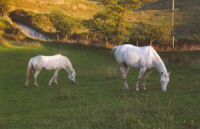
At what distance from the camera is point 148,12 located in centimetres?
8219

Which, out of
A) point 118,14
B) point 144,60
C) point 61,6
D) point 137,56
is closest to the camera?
point 144,60

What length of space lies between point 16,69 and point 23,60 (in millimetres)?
3989

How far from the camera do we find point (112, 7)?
36.2 m

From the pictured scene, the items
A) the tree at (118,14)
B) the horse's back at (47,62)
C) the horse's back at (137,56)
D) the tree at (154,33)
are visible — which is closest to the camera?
the horse's back at (137,56)

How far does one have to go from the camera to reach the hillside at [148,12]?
5766 centimetres

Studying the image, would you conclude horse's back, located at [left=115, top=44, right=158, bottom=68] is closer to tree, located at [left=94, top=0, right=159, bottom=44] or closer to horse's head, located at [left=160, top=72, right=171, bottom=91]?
horse's head, located at [left=160, top=72, right=171, bottom=91]

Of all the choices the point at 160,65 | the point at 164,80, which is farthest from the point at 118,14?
the point at 164,80

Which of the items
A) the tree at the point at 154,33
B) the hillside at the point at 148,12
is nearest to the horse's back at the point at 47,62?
the tree at the point at 154,33

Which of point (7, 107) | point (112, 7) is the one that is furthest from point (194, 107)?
point (112, 7)

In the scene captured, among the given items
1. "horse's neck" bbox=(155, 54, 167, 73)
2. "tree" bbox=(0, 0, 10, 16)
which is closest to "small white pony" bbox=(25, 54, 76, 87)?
"horse's neck" bbox=(155, 54, 167, 73)

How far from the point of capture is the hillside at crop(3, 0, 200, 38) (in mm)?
57656

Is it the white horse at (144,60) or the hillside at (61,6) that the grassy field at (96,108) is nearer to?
the white horse at (144,60)

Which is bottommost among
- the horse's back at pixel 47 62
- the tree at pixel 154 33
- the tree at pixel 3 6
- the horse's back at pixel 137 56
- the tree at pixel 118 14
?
the horse's back at pixel 47 62

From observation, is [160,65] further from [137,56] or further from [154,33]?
[154,33]
